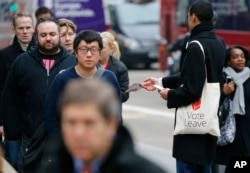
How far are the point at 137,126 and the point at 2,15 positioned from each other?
3569mm

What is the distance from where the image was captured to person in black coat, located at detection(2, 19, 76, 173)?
25.8ft

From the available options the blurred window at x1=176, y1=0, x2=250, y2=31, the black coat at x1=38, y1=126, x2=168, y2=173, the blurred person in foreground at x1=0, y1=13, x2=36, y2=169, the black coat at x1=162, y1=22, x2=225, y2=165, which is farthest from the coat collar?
the blurred window at x1=176, y1=0, x2=250, y2=31

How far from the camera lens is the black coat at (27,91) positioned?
310 inches

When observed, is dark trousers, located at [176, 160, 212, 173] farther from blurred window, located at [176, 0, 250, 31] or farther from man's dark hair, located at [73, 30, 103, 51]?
blurred window, located at [176, 0, 250, 31]

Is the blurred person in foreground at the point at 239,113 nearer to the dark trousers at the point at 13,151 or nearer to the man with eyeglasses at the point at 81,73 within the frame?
the dark trousers at the point at 13,151

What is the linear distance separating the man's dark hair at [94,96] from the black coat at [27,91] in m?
4.37

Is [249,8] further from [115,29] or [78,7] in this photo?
[115,29]

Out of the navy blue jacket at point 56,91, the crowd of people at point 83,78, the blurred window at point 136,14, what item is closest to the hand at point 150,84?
the crowd of people at point 83,78

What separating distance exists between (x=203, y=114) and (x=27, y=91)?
141 cm

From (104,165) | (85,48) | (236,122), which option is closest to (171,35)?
(236,122)

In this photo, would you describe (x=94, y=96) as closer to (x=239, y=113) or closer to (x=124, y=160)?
(x=124, y=160)

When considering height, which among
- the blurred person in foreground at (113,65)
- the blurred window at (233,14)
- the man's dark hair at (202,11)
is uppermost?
the man's dark hair at (202,11)

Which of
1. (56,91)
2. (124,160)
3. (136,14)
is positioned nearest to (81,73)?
(56,91)

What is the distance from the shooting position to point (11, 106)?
8.06 m
